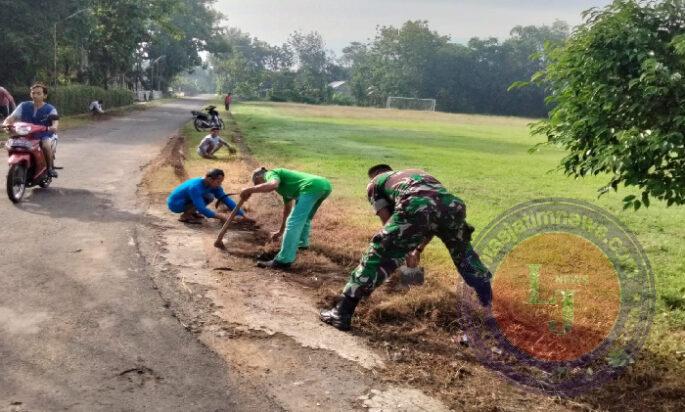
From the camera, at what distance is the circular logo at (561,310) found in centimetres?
462

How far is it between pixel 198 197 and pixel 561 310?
4765mm

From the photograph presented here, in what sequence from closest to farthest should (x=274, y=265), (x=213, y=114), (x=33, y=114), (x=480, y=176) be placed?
(x=274, y=265) < (x=33, y=114) < (x=480, y=176) < (x=213, y=114)

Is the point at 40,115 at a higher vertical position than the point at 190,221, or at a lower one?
higher

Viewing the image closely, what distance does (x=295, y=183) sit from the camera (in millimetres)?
6473

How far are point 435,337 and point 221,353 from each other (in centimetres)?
189

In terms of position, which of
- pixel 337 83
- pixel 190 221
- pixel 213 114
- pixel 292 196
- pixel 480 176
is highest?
pixel 337 83

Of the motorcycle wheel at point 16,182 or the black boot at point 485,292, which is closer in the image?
the black boot at point 485,292

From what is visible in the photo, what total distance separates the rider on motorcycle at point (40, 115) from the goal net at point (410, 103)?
7977 cm

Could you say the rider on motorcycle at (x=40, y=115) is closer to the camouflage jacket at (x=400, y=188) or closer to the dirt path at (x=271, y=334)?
the dirt path at (x=271, y=334)

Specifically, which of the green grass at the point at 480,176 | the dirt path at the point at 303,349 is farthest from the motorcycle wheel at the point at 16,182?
the green grass at the point at 480,176

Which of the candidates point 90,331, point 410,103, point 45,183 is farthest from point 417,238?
point 410,103

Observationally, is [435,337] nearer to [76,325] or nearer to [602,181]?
[76,325]

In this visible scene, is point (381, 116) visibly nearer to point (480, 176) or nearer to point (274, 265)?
point (480, 176)

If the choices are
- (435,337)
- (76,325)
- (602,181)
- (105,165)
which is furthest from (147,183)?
(602,181)
